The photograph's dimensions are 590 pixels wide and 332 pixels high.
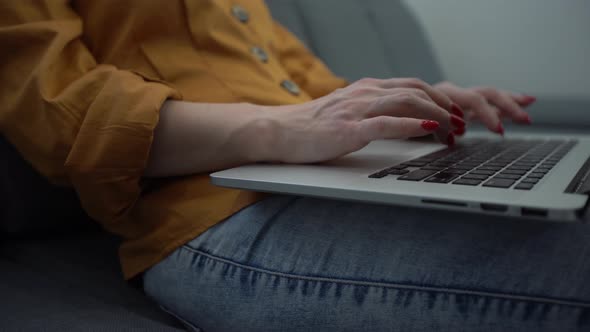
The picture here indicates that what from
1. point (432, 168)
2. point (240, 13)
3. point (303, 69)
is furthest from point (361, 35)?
point (432, 168)

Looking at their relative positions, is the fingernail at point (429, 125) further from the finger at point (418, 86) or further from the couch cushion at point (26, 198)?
the couch cushion at point (26, 198)

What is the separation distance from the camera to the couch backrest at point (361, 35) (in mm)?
1232

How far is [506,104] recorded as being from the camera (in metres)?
0.79

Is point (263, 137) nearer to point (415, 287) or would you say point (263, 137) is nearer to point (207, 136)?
point (207, 136)

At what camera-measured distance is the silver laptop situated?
32 cm

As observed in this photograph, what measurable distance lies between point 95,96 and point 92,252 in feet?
0.92

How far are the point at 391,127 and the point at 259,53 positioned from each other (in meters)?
0.30

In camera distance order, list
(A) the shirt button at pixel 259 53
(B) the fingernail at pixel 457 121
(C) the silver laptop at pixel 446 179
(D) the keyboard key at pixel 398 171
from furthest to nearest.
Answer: (A) the shirt button at pixel 259 53, (B) the fingernail at pixel 457 121, (D) the keyboard key at pixel 398 171, (C) the silver laptop at pixel 446 179

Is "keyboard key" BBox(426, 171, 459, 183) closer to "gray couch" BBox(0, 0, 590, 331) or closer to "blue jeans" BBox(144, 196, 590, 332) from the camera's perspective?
"blue jeans" BBox(144, 196, 590, 332)

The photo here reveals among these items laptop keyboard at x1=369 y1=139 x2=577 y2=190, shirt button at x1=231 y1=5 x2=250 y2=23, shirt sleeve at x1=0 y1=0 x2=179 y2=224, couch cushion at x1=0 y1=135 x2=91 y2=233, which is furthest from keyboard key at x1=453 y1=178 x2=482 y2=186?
couch cushion at x1=0 y1=135 x2=91 y2=233

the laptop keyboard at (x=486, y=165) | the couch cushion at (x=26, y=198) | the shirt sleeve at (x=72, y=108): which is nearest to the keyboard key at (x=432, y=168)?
the laptop keyboard at (x=486, y=165)

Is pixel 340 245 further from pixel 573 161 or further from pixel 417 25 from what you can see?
pixel 417 25

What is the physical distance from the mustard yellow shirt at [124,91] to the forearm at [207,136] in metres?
0.03

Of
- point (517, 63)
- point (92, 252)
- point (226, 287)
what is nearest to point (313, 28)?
point (92, 252)
